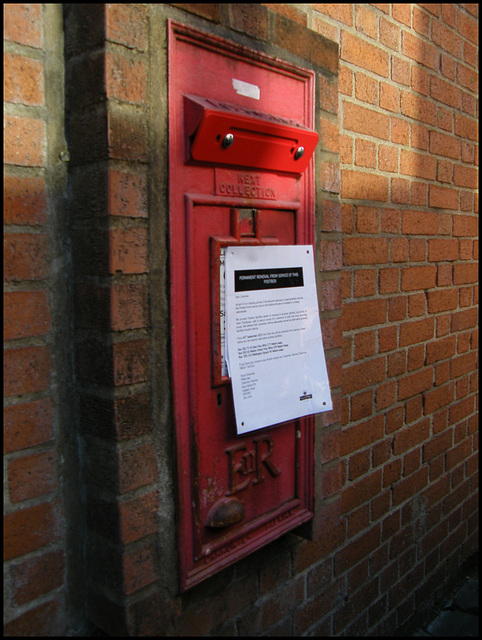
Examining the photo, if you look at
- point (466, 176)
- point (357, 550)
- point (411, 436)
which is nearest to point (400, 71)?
point (466, 176)

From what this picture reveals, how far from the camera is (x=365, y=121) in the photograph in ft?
6.43

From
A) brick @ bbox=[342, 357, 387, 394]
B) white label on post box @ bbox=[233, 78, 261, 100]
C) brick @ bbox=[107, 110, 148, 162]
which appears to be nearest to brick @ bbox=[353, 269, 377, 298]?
brick @ bbox=[342, 357, 387, 394]

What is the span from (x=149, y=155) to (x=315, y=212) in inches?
23.7

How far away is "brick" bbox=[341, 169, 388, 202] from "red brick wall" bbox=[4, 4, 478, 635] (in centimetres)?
1

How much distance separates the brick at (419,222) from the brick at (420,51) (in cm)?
59

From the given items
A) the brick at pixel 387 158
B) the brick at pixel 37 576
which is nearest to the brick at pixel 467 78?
the brick at pixel 387 158

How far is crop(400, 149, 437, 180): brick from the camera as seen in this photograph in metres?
2.18

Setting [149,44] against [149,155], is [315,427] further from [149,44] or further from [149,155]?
[149,44]

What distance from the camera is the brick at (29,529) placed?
1.16 metres

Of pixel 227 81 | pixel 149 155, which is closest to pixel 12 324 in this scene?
pixel 149 155

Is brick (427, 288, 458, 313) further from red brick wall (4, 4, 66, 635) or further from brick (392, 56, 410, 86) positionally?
red brick wall (4, 4, 66, 635)

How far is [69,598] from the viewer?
4.18 ft

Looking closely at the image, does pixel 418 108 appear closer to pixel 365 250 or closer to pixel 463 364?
pixel 365 250

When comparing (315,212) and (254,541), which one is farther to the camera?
(315,212)
